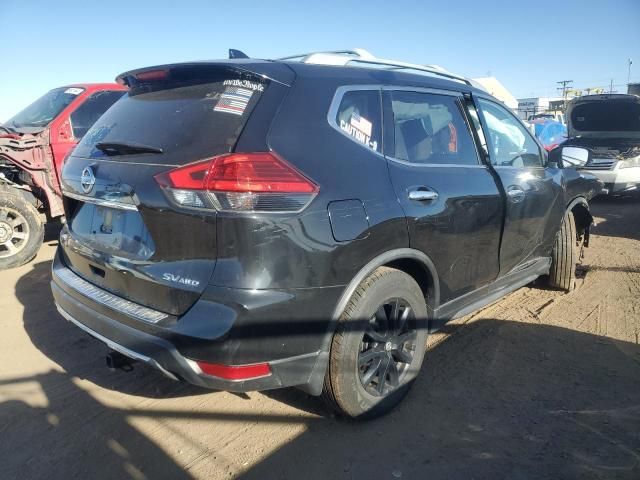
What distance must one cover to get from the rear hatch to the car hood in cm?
1022

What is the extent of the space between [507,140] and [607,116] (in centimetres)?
869

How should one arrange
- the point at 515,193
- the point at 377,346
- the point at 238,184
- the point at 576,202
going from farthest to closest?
the point at 576,202
the point at 515,193
the point at 377,346
the point at 238,184

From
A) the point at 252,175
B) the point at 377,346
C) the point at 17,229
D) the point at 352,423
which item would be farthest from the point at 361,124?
the point at 17,229

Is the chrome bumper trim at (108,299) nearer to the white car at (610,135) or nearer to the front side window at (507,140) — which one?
the front side window at (507,140)

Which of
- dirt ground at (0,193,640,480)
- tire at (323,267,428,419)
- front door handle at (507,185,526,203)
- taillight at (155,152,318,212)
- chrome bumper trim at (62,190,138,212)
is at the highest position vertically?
taillight at (155,152,318,212)

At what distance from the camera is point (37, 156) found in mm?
5941

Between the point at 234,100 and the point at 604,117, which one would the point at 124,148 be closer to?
the point at 234,100

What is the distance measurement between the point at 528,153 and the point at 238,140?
280cm

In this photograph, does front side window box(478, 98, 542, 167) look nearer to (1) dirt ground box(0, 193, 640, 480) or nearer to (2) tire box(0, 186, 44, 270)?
(1) dirt ground box(0, 193, 640, 480)

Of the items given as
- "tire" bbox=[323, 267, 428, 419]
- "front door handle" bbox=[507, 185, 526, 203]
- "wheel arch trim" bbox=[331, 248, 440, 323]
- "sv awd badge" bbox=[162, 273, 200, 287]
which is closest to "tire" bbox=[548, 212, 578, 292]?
"front door handle" bbox=[507, 185, 526, 203]

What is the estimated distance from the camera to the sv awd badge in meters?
2.07

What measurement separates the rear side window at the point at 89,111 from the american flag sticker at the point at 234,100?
15.1 feet

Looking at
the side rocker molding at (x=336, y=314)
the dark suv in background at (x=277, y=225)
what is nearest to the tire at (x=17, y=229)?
the dark suv in background at (x=277, y=225)

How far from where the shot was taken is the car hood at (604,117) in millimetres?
10088
